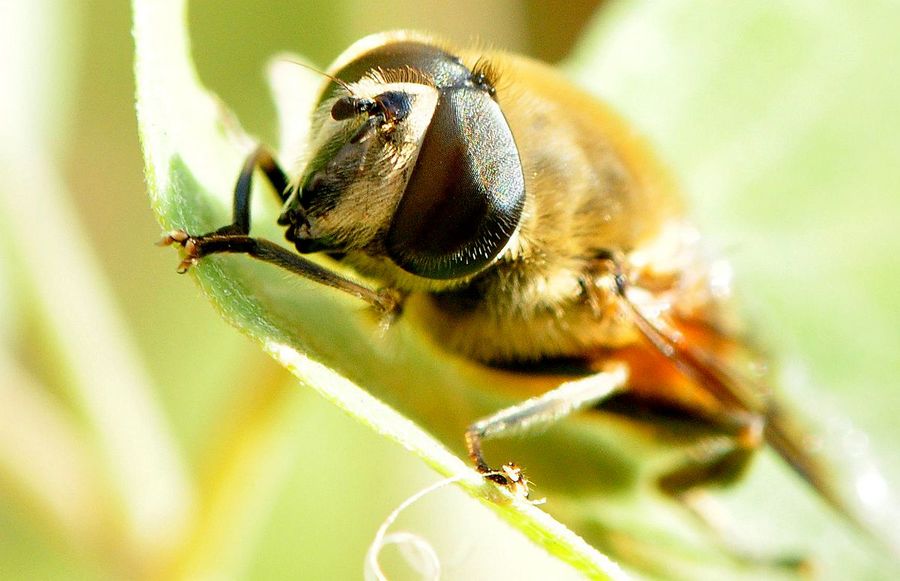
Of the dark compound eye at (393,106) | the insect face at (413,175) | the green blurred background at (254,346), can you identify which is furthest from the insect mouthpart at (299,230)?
the green blurred background at (254,346)

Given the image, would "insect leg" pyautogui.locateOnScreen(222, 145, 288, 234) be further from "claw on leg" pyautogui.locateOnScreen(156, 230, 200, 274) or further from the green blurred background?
the green blurred background

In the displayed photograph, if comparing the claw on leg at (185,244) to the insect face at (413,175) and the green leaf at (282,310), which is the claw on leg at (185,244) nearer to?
the green leaf at (282,310)

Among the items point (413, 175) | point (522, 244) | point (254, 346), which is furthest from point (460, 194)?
point (254, 346)

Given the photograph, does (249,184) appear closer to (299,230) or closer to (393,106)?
(299,230)

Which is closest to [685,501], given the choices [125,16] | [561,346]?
[561,346]

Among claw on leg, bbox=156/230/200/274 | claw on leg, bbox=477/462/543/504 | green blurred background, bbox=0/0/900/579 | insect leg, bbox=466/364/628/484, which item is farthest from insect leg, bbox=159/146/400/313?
green blurred background, bbox=0/0/900/579

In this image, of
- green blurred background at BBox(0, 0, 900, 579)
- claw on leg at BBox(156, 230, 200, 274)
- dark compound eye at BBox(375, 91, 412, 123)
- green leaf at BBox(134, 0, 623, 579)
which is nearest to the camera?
green leaf at BBox(134, 0, 623, 579)
